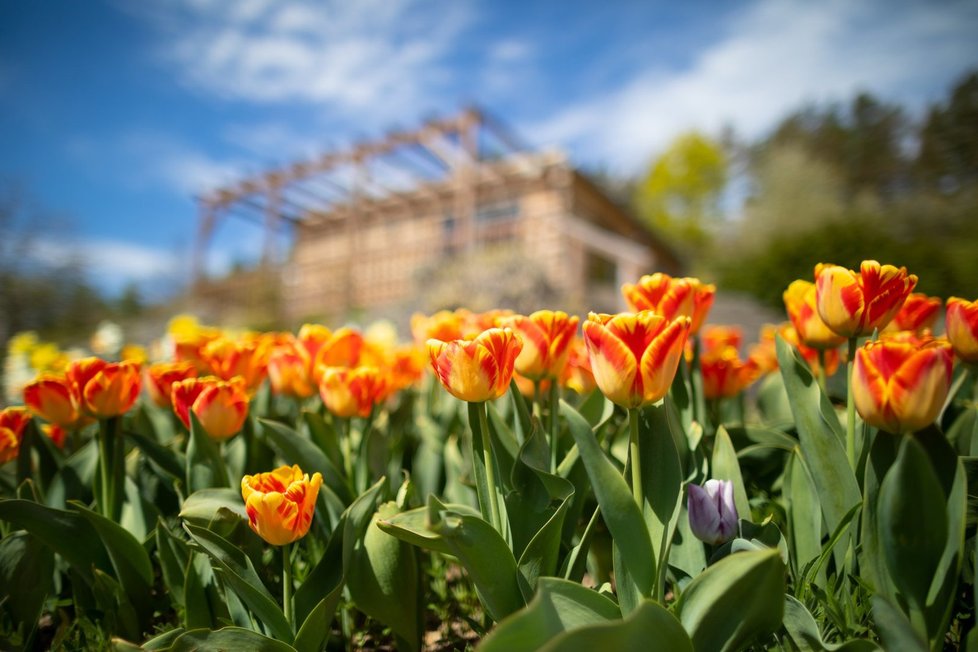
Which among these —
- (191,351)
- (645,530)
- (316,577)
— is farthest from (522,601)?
(191,351)

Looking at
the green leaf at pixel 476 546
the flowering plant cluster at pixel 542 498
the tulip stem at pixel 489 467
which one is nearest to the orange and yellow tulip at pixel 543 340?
the flowering plant cluster at pixel 542 498

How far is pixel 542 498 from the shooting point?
34.7 inches

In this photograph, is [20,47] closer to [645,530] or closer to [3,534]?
[3,534]

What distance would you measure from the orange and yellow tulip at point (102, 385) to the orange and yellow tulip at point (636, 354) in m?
0.85

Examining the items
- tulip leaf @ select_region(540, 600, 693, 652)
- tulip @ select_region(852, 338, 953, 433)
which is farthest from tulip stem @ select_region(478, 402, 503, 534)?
tulip @ select_region(852, 338, 953, 433)

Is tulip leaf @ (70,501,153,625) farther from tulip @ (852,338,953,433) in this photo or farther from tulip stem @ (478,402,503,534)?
tulip @ (852,338,953,433)

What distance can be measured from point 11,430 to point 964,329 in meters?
1.71

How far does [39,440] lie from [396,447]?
29.8 inches

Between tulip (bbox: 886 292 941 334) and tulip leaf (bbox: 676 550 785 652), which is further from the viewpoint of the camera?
tulip (bbox: 886 292 941 334)

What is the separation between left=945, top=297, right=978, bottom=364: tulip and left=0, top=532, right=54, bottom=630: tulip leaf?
1566 mm

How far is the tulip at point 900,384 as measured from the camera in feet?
2.14

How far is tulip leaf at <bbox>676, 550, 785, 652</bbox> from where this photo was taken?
2.10 feet

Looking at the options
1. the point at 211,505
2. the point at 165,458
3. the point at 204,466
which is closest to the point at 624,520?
the point at 211,505

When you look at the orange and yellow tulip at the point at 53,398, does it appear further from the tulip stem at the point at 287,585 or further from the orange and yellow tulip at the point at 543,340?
the orange and yellow tulip at the point at 543,340
